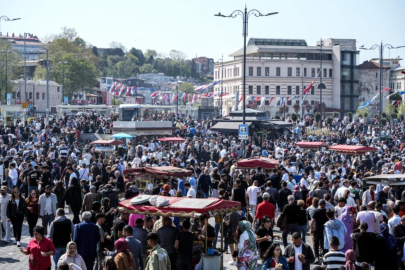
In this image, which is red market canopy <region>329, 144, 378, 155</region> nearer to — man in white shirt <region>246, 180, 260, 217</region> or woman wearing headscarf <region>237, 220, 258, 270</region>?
man in white shirt <region>246, 180, 260, 217</region>

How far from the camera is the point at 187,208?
12312mm

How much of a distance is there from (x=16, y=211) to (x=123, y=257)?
6.23 metres

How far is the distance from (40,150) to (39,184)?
12.3m

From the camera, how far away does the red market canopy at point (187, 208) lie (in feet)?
40.2

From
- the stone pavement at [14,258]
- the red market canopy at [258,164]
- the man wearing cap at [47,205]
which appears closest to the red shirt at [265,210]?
the stone pavement at [14,258]

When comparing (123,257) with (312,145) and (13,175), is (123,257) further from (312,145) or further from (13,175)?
(312,145)

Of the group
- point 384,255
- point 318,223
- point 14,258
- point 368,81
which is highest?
point 368,81

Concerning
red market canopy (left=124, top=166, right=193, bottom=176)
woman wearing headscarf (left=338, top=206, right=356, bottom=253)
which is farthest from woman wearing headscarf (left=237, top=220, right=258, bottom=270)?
red market canopy (left=124, top=166, right=193, bottom=176)

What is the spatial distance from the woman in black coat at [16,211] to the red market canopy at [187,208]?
A: 13.9 ft

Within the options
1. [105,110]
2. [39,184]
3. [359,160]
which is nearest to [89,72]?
[105,110]

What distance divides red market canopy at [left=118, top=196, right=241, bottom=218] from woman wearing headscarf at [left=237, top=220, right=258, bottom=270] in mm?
458

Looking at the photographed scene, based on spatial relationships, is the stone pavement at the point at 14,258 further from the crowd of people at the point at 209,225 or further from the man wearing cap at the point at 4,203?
the man wearing cap at the point at 4,203

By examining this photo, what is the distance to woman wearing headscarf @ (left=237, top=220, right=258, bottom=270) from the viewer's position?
12.4 metres

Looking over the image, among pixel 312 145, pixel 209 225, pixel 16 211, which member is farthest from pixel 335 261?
pixel 312 145
